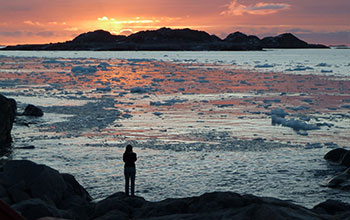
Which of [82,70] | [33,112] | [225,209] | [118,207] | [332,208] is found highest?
[82,70]

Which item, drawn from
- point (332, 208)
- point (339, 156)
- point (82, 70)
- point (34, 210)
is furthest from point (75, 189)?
point (82, 70)

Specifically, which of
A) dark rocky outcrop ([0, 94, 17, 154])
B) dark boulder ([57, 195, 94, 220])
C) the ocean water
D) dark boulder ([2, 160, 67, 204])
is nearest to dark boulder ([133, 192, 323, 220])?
dark boulder ([57, 195, 94, 220])

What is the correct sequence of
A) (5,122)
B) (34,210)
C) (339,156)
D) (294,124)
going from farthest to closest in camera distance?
(294,124), (5,122), (339,156), (34,210)

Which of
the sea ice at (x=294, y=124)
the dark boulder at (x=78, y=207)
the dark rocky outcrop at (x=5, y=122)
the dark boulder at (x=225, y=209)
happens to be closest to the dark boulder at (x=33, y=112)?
the dark rocky outcrop at (x=5, y=122)

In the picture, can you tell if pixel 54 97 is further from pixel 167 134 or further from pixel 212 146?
pixel 212 146

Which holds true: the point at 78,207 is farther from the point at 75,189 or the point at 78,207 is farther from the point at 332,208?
the point at 332,208

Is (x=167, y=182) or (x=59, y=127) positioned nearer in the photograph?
(x=167, y=182)

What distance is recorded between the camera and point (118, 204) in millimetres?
9938

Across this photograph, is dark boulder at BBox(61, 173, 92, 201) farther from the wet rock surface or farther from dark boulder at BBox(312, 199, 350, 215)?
dark boulder at BBox(312, 199, 350, 215)

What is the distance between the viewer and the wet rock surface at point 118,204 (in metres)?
7.79

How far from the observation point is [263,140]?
17891 millimetres

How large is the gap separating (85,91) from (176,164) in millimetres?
23698

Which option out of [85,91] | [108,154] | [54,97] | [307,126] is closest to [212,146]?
[108,154]

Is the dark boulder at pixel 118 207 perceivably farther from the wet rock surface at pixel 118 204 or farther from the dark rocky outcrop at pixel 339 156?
the dark rocky outcrop at pixel 339 156
